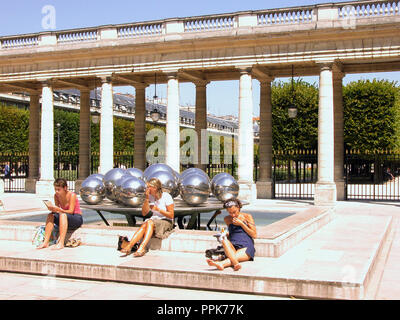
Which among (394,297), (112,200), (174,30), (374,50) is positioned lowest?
(394,297)

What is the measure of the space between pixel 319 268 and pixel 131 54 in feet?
76.8

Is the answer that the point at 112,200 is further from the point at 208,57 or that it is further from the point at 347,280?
the point at 208,57

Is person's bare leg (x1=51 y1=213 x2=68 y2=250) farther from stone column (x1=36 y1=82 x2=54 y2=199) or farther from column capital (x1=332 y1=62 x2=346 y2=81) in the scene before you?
stone column (x1=36 y1=82 x2=54 y2=199)

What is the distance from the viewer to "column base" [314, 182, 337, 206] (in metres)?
26.8

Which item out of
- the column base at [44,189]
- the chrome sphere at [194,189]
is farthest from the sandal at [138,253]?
the column base at [44,189]

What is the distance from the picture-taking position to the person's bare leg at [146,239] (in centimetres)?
1124

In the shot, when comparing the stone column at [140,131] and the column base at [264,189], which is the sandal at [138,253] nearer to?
the column base at [264,189]

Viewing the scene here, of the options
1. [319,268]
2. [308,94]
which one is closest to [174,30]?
[319,268]

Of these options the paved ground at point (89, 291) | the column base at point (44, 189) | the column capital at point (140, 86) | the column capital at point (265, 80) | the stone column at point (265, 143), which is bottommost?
the paved ground at point (89, 291)

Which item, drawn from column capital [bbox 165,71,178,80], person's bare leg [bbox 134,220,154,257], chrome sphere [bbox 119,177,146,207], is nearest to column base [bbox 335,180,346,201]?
column capital [bbox 165,71,178,80]

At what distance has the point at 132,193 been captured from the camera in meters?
14.5

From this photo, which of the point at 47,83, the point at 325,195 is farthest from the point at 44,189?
the point at 325,195

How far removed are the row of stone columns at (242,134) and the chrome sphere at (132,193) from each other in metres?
14.3

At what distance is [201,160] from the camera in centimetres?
3322
